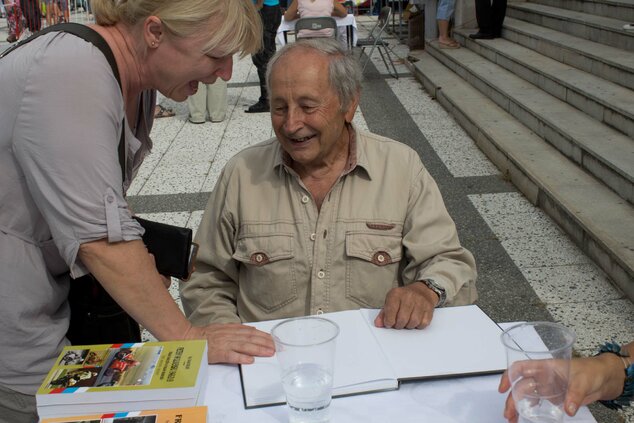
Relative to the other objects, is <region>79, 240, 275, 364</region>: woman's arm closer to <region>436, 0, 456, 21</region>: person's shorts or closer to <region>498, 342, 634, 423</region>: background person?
<region>498, 342, 634, 423</region>: background person

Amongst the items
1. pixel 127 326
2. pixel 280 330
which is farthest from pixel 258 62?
pixel 280 330

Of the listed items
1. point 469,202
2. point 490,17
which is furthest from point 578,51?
point 490,17

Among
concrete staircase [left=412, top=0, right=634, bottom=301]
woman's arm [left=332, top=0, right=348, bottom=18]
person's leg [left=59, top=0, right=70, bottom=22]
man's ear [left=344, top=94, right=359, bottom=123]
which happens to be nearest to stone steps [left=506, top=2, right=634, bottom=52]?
concrete staircase [left=412, top=0, right=634, bottom=301]

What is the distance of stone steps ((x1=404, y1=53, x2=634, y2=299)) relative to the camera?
407 centimetres

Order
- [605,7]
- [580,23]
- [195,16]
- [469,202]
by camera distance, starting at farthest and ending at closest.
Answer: [605,7], [580,23], [469,202], [195,16]

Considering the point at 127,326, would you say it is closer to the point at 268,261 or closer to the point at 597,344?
the point at 268,261

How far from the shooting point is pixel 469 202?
5.30 metres

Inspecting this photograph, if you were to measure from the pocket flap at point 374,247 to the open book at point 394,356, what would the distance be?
420 millimetres

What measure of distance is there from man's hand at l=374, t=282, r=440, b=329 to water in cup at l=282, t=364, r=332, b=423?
46cm

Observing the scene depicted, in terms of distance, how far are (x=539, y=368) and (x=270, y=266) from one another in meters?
1.18

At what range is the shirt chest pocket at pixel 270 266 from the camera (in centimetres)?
235

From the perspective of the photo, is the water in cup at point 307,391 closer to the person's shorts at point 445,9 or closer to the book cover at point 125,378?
the book cover at point 125,378

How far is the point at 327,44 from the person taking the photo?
2381mm

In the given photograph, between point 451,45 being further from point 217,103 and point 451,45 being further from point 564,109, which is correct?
point 564,109
